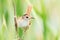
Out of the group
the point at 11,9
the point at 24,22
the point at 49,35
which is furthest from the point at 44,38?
the point at 11,9

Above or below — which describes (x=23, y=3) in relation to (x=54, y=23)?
above

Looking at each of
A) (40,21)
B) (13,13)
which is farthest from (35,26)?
(13,13)

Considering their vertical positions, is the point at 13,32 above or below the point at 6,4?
below

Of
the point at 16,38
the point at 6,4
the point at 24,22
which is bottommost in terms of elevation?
the point at 16,38

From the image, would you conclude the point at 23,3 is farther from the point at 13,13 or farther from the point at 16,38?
the point at 16,38

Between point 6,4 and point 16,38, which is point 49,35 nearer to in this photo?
point 16,38
